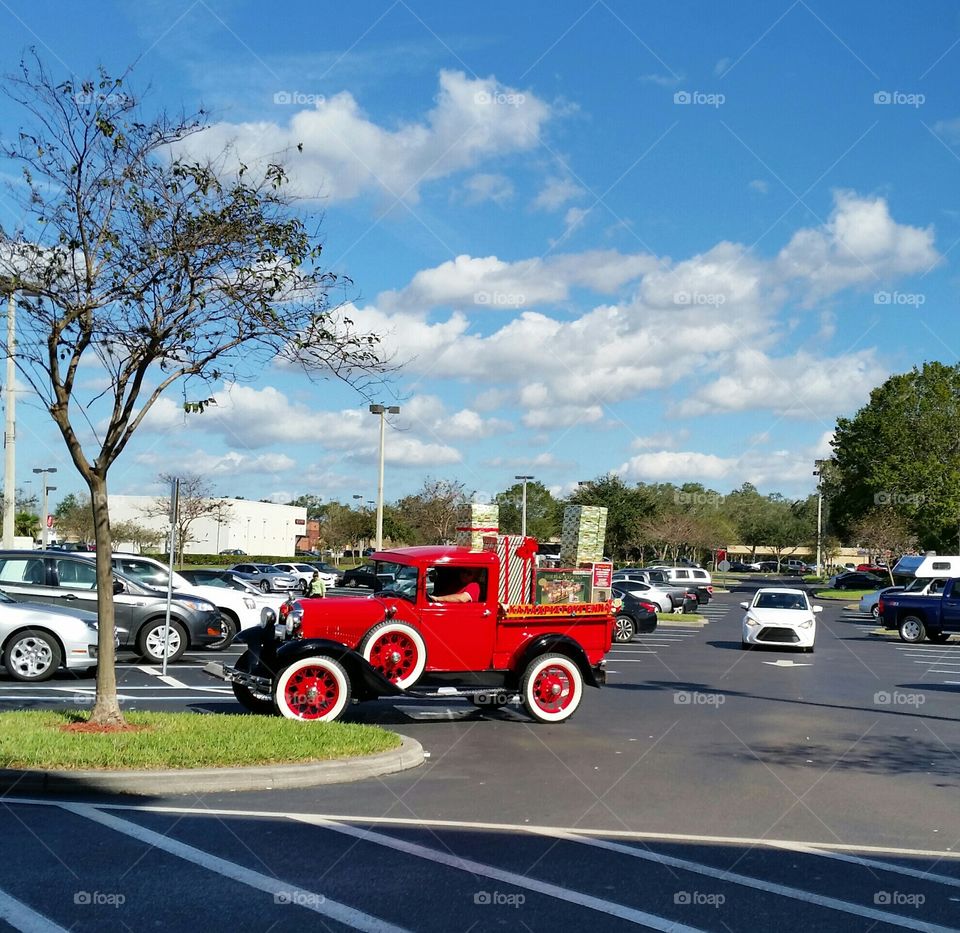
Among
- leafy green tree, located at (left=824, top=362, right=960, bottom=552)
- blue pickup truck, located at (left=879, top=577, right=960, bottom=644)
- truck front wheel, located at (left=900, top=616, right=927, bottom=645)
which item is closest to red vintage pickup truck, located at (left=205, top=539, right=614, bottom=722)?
truck front wheel, located at (left=900, top=616, right=927, bottom=645)

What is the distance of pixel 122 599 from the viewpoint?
63.8 feet

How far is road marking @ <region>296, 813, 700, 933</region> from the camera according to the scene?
621cm

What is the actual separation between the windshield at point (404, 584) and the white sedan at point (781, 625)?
46.8 ft

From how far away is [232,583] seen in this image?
25.7 meters

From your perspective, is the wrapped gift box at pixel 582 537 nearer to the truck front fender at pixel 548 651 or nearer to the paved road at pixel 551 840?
the truck front fender at pixel 548 651

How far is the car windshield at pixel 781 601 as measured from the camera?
87.7ft

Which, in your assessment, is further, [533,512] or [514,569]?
[533,512]

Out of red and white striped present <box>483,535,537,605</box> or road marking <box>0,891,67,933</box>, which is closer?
road marking <box>0,891,67,933</box>

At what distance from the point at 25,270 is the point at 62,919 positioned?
683 cm

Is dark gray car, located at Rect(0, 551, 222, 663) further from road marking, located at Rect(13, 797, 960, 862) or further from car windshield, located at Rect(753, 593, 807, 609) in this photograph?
car windshield, located at Rect(753, 593, 807, 609)

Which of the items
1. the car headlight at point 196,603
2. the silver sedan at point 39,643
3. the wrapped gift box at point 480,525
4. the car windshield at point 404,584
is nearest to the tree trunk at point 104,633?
the car windshield at point 404,584

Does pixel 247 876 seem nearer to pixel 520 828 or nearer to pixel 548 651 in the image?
pixel 520 828

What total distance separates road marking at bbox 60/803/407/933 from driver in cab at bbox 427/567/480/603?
5961mm

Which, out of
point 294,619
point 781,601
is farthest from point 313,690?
point 781,601
